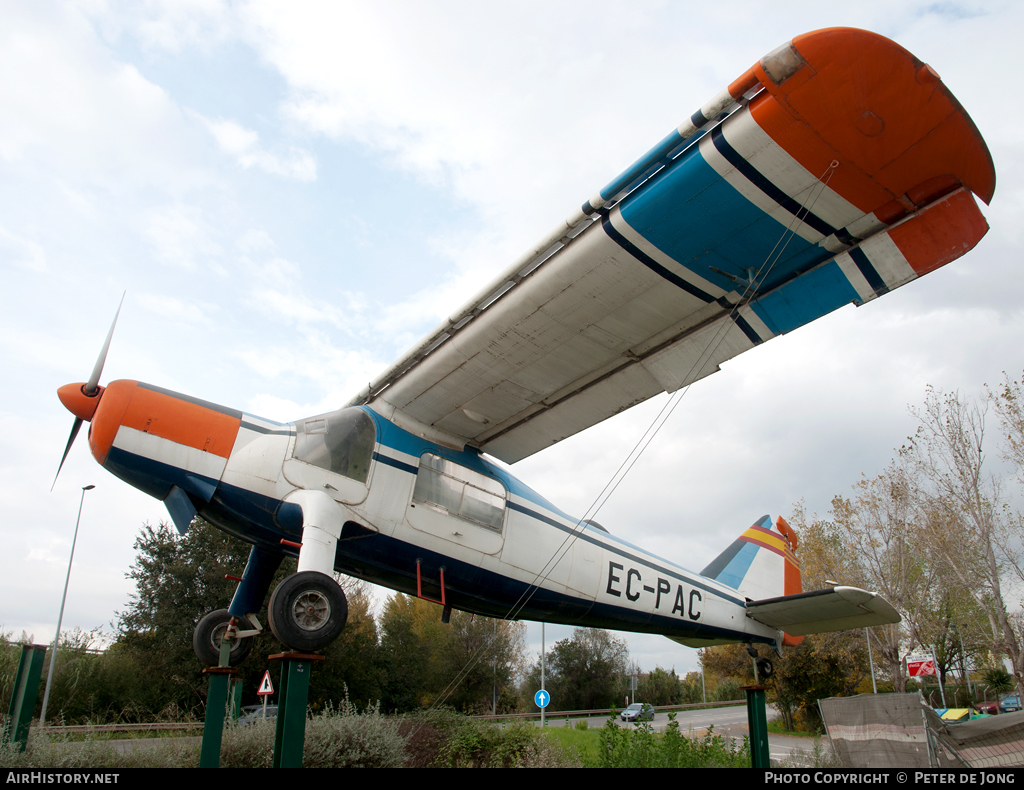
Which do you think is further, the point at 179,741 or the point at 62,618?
the point at 62,618

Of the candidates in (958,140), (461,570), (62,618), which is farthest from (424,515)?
(62,618)

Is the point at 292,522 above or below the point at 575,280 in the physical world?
below

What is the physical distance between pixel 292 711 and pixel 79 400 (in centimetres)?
367

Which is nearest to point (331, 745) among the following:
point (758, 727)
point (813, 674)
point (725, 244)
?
point (758, 727)

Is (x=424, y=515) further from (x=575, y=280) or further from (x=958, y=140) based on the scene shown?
(x=958, y=140)

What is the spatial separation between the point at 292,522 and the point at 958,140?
639cm

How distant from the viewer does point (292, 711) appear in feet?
14.8

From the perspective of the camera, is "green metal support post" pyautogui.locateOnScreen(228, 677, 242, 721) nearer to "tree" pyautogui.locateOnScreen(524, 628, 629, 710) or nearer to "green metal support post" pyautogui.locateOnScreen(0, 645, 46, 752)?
"green metal support post" pyautogui.locateOnScreen(0, 645, 46, 752)

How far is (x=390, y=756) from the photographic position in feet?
26.0

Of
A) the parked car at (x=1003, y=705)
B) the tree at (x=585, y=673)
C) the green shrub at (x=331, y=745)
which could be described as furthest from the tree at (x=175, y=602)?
the parked car at (x=1003, y=705)

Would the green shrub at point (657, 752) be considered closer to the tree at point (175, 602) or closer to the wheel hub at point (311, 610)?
the wheel hub at point (311, 610)

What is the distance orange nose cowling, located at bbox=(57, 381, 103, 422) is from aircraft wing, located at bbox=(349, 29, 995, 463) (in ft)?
8.52

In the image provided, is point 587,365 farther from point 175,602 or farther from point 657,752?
point 175,602

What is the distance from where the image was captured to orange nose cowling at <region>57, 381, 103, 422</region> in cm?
571
